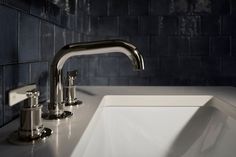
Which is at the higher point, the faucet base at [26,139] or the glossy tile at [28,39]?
the glossy tile at [28,39]

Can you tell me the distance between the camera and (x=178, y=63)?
164cm

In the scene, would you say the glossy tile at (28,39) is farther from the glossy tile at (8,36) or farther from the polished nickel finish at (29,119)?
the polished nickel finish at (29,119)

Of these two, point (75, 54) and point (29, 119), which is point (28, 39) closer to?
point (75, 54)

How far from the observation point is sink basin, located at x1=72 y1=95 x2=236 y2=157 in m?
0.72

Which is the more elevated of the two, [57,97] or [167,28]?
[167,28]

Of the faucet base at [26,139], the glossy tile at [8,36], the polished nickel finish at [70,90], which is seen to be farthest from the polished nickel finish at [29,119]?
the polished nickel finish at [70,90]

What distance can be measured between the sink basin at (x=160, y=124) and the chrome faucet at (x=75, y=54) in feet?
0.56

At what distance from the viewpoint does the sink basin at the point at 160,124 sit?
72 centimetres

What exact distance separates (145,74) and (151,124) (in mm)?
879

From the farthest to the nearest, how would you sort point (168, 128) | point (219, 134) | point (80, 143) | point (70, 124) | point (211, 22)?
1. point (211, 22)
2. point (168, 128)
3. point (219, 134)
4. point (70, 124)
5. point (80, 143)

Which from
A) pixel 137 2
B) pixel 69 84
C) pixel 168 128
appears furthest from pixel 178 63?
pixel 69 84

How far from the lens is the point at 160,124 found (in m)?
0.79

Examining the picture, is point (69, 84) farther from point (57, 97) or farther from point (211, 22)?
point (211, 22)

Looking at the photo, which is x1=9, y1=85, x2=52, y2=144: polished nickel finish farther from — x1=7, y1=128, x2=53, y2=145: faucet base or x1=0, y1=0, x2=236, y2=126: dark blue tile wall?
x1=0, y1=0, x2=236, y2=126: dark blue tile wall
